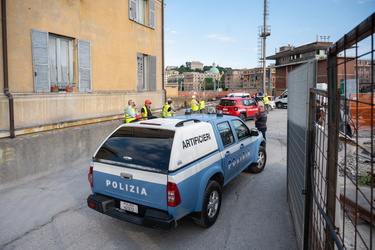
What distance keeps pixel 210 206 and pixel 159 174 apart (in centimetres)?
130

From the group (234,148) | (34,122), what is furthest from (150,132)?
(34,122)

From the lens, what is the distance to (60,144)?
817 centimetres

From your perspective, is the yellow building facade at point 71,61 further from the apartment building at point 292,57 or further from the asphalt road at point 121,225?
the apartment building at point 292,57

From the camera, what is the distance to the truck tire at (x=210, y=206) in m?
4.51

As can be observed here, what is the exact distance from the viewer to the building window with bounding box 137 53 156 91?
13.5 meters

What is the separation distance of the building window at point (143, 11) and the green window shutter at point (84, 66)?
140 inches

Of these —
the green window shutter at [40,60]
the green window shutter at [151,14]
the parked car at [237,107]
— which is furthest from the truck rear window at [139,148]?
the parked car at [237,107]

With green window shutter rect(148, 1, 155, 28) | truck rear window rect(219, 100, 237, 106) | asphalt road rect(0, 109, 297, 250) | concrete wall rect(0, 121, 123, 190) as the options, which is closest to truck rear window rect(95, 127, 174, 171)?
asphalt road rect(0, 109, 297, 250)

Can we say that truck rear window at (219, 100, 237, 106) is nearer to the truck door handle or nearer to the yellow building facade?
the yellow building facade

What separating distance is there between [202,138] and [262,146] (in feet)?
11.7

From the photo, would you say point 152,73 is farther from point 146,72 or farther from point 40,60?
point 40,60

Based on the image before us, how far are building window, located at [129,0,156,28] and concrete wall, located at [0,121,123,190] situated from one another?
19.3ft

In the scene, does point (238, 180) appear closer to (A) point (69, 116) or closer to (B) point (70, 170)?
(B) point (70, 170)

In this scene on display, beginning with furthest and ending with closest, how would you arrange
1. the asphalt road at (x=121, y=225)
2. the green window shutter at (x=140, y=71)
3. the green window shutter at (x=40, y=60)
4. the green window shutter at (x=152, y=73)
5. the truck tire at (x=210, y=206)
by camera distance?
the green window shutter at (x=152, y=73) < the green window shutter at (x=140, y=71) < the green window shutter at (x=40, y=60) < the truck tire at (x=210, y=206) < the asphalt road at (x=121, y=225)
